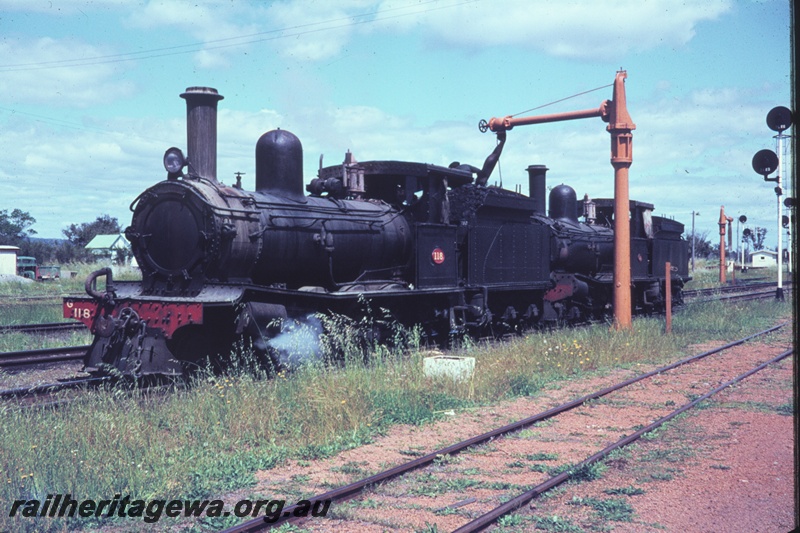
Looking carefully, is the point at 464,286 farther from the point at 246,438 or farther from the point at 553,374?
the point at 246,438

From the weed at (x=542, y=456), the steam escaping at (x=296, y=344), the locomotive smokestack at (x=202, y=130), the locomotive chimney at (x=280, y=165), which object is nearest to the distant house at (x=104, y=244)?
the locomotive chimney at (x=280, y=165)

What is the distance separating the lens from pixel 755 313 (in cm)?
2016

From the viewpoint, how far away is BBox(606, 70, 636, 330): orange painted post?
1499 centimetres

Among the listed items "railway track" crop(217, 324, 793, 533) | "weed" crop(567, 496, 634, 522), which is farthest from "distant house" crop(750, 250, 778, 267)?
"weed" crop(567, 496, 634, 522)

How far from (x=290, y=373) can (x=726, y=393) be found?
566cm

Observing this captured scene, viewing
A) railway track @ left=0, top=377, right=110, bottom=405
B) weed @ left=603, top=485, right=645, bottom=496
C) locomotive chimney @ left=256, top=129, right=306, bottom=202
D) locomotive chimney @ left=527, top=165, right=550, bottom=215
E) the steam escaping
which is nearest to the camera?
weed @ left=603, top=485, right=645, bottom=496

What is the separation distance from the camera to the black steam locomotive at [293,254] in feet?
29.8

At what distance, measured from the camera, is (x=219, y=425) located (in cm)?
680

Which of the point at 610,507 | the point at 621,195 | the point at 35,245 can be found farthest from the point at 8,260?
the point at 610,507

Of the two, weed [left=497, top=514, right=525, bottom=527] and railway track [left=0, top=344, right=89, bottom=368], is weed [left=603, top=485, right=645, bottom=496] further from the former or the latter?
railway track [left=0, top=344, right=89, bottom=368]

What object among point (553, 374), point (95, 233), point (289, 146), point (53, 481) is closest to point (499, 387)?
point (553, 374)

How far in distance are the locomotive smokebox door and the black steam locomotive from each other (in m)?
0.03

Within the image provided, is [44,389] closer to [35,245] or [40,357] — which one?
[40,357]

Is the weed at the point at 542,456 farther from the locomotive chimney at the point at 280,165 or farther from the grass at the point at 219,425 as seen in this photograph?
the locomotive chimney at the point at 280,165
